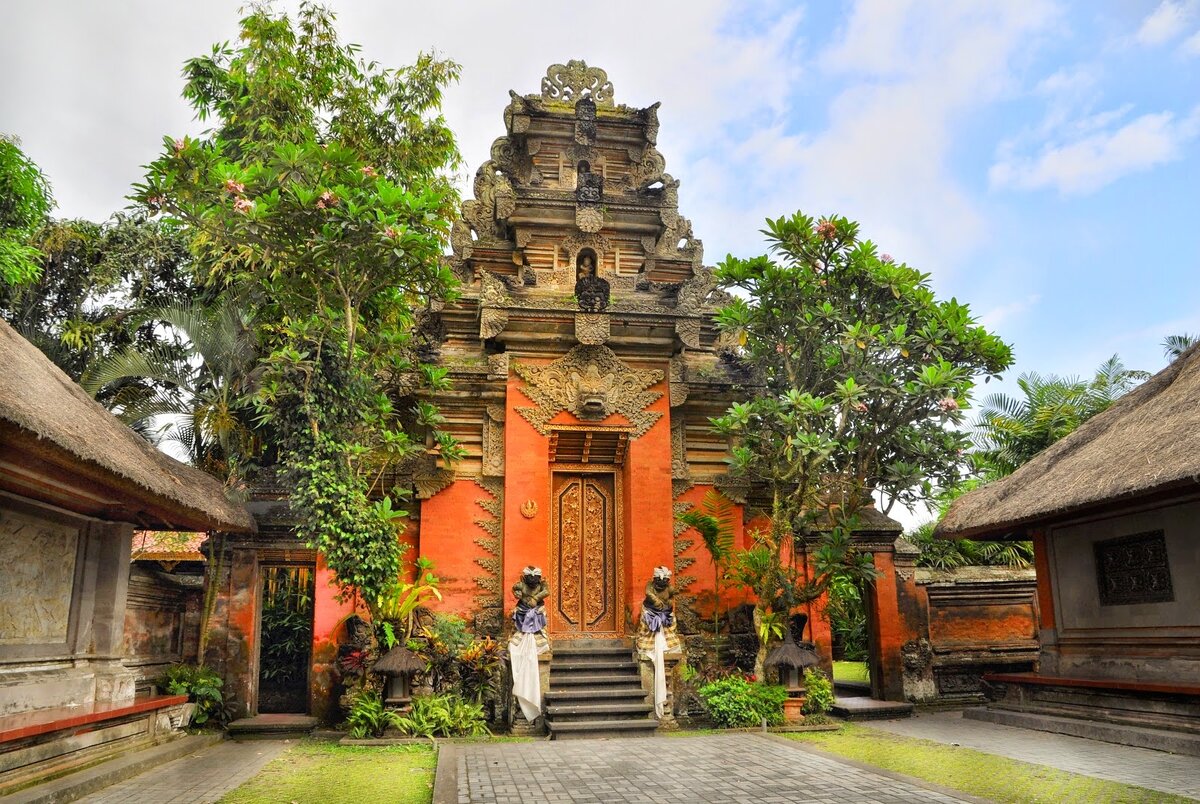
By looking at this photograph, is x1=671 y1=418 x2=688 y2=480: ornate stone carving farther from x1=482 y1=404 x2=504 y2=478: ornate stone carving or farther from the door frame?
x1=482 y1=404 x2=504 y2=478: ornate stone carving

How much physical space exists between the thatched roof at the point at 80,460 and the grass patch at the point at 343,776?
2.64m

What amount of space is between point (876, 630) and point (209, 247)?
11.8 m

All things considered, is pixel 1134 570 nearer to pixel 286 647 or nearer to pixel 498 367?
pixel 498 367

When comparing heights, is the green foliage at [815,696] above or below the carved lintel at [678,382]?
below

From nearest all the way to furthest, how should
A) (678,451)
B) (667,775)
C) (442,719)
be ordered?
1. (667,775)
2. (442,719)
3. (678,451)

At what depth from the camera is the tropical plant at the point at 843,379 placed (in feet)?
32.4

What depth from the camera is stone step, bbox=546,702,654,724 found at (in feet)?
30.1

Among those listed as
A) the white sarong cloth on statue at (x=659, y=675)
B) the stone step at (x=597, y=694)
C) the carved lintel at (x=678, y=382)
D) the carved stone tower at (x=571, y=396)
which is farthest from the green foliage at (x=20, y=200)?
the white sarong cloth on statue at (x=659, y=675)

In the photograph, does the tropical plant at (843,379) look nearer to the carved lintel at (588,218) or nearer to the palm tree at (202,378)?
the carved lintel at (588,218)

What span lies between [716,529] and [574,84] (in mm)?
7306

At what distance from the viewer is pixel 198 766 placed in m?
7.82

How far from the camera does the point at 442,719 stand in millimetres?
9031

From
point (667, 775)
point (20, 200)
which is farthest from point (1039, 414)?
point (20, 200)

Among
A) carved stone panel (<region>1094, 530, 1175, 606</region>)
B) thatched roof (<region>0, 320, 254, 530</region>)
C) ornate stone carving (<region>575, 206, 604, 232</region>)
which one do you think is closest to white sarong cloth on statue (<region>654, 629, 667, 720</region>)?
thatched roof (<region>0, 320, 254, 530</region>)
